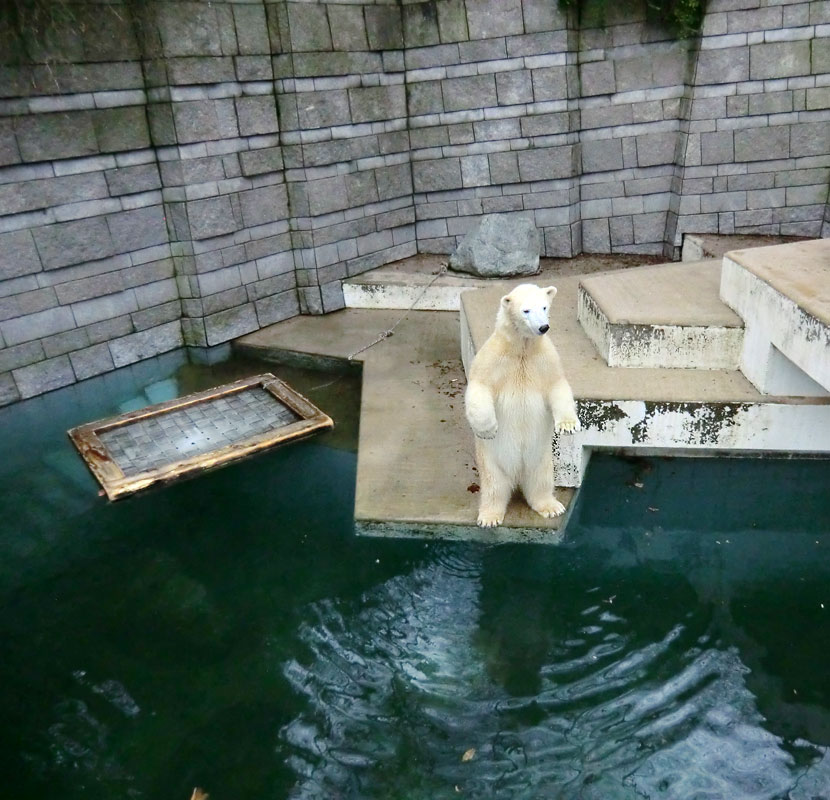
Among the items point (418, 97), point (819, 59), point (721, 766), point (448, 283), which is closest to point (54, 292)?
point (448, 283)

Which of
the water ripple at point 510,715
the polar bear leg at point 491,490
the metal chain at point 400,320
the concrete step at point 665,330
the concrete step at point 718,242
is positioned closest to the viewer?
the water ripple at point 510,715

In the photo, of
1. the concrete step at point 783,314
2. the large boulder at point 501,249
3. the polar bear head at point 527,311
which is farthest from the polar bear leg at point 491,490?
the large boulder at point 501,249

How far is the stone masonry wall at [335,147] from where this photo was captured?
241 inches

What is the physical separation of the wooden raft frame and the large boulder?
2716 millimetres

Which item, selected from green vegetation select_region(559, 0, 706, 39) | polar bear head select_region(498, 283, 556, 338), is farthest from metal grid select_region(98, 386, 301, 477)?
green vegetation select_region(559, 0, 706, 39)

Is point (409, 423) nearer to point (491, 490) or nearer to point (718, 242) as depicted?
point (491, 490)

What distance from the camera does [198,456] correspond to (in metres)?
5.31

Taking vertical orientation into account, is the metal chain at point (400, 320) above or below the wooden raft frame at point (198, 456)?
above

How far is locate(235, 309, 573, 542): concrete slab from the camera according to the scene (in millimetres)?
4371

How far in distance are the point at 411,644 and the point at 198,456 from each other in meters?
2.48

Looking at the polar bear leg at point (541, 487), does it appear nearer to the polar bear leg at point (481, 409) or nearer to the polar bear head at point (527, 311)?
the polar bear leg at point (481, 409)

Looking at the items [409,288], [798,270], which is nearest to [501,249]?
[409,288]

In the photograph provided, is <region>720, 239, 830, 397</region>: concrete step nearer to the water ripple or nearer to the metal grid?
the water ripple

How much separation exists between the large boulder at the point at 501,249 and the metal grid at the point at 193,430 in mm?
2922
